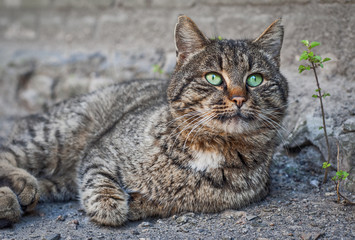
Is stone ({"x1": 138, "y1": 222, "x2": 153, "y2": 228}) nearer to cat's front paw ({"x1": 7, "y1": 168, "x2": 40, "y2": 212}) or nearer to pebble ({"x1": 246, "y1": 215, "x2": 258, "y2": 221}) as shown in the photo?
pebble ({"x1": 246, "y1": 215, "x2": 258, "y2": 221})

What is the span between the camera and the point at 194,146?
2734 millimetres

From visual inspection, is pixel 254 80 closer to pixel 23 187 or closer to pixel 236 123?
pixel 236 123

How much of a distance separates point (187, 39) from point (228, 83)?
53 cm

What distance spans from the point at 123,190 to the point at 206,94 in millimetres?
950

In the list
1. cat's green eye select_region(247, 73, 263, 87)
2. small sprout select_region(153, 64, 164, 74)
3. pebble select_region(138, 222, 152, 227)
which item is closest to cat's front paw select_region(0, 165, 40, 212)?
pebble select_region(138, 222, 152, 227)

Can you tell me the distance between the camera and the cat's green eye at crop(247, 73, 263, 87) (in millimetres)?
2711

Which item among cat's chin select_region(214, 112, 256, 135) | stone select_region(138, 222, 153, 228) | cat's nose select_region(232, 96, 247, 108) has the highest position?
cat's nose select_region(232, 96, 247, 108)

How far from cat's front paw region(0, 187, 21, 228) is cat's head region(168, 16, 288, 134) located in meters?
1.31

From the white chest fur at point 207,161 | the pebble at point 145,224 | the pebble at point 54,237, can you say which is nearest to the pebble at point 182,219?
the pebble at point 145,224

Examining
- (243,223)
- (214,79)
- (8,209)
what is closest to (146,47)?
(214,79)

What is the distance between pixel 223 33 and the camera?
14.1 ft

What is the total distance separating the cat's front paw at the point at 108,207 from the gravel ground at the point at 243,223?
0.06 metres

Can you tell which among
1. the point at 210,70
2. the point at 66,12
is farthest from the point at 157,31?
the point at 210,70

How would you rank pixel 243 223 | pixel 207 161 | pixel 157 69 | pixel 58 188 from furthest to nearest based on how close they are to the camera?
pixel 157 69
pixel 58 188
pixel 207 161
pixel 243 223
